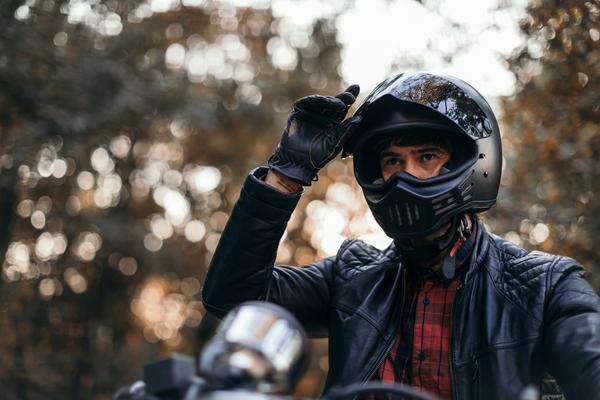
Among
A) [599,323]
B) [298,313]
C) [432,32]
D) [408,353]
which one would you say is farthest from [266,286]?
[432,32]

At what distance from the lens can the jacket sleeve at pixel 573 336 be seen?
2.70 m

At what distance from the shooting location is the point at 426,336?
3.27 metres

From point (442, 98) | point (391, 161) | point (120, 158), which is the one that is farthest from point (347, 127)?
point (120, 158)

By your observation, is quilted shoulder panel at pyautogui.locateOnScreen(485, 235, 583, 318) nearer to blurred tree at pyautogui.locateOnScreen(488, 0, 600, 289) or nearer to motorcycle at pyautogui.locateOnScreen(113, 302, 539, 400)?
motorcycle at pyautogui.locateOnScreen(113, 302, 539, 400)

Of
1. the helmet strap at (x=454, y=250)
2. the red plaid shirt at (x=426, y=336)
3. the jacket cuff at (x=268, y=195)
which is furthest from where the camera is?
the jacket cuff at (x=268, y=195)

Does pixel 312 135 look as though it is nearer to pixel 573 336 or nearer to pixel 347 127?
pixel 347 127

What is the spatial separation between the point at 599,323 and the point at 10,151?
29.1 feet

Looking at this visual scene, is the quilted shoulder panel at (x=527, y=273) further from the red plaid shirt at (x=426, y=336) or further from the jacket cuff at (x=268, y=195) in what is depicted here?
the jacket cuff at (x=268, y=195)

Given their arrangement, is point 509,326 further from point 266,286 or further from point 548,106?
point 548,106

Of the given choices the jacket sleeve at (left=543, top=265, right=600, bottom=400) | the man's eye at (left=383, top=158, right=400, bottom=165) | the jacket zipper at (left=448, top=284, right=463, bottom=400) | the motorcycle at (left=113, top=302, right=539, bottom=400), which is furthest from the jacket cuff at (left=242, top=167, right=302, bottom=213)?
the motorcycle at (left=113, top=302, right=539, bottom=400)

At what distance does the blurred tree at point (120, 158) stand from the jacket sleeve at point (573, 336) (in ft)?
A: 25.7

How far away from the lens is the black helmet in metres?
3.34

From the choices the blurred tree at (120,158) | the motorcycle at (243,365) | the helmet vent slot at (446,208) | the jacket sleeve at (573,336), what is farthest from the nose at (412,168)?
the blurred tree at (120,158)

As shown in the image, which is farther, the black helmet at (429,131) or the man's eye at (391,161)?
the man's eye at (391,161)
